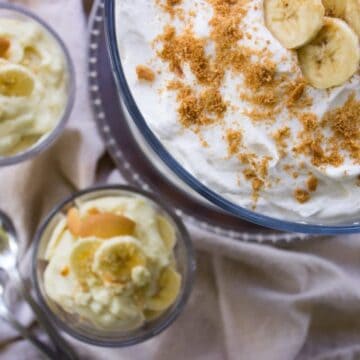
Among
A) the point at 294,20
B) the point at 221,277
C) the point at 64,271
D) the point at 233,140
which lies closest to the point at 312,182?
the point at 233,140

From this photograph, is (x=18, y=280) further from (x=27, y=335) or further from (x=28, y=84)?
(x=28, y=84)

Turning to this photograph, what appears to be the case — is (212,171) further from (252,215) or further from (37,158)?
(37,158)

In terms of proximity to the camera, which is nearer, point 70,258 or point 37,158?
point 70,258

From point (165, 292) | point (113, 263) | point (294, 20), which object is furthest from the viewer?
point (165, 292)

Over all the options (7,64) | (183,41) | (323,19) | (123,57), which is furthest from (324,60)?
(7,64)

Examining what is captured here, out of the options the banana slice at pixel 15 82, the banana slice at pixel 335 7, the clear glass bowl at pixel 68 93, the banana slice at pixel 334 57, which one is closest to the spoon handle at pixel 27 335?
the clear glass bowl at pixel 68 93

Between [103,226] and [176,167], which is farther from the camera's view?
[103,226]

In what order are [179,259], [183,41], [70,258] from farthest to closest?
[179,259] < [70,258] < [183,41]
